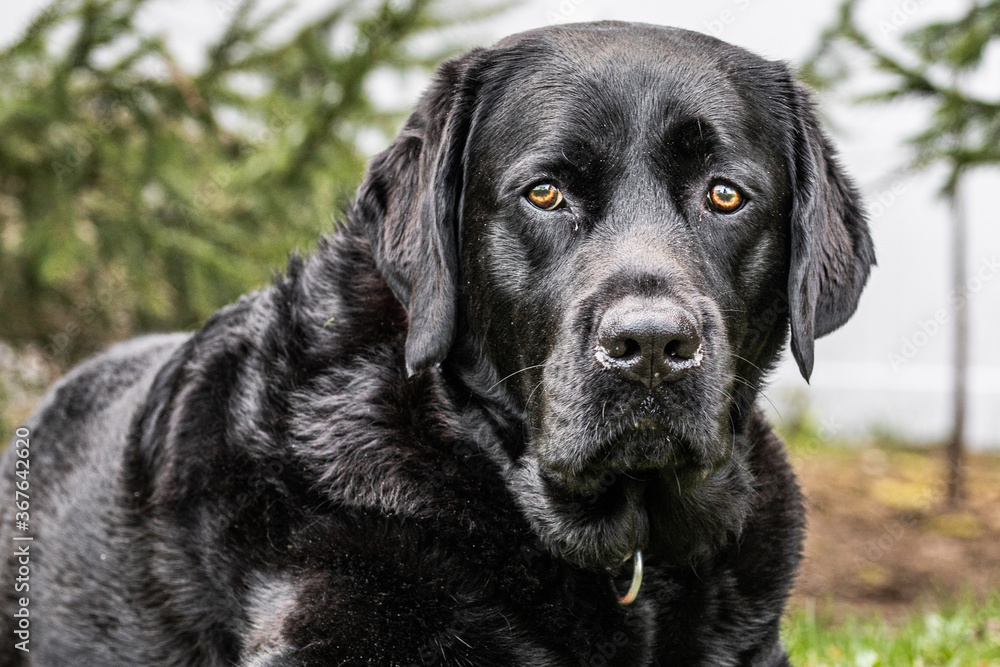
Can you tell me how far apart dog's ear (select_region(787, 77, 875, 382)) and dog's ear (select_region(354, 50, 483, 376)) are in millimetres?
984

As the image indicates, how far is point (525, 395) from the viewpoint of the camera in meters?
2.80

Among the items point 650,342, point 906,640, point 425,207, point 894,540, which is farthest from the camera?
point 894,540

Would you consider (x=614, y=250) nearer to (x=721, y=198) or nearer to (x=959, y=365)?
(x=721, y=198)

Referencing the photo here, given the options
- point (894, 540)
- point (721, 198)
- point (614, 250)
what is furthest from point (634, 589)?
point (894, 540)

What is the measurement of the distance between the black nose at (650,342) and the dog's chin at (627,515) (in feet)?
1.32

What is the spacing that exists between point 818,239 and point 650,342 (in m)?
0.86

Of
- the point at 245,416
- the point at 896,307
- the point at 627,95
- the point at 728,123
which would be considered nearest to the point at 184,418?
the point at 245,416

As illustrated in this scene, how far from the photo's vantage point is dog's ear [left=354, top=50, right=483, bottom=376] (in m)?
2.77

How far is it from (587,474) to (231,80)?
4.37 metres

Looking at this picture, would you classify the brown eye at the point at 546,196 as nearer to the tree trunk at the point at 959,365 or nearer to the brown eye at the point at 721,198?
the brown eye at the point at 721,198

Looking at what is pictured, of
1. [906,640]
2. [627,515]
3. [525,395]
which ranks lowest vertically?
[906,640]

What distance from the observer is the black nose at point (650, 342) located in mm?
2344

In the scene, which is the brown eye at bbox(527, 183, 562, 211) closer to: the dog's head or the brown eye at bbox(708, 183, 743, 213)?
the dog's head

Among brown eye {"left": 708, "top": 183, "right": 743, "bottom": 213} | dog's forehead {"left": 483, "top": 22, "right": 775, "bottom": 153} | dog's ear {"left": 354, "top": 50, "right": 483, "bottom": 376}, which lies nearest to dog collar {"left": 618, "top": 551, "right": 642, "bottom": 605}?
dog's ear {"left": 354, "top": 50, "right": 483, "bottom": 376}
